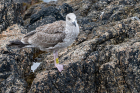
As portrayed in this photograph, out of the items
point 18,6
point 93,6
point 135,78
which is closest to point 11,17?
point 18,6

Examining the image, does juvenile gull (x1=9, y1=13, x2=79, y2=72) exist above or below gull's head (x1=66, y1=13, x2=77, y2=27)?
below

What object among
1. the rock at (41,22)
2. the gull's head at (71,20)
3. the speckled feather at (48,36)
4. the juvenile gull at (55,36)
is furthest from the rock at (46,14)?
the gull's head at (71,20)

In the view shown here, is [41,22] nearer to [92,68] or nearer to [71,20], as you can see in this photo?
[71,20]

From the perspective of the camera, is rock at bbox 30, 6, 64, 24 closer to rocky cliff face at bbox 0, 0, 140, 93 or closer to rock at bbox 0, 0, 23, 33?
rock at bbox 0, 0, 23, 33

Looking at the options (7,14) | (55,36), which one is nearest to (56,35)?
(55,36)

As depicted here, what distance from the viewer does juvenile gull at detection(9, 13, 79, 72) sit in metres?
7.12

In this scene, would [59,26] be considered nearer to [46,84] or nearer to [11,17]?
[46,84]

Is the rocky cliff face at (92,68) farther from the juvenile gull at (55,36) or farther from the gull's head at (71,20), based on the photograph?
the gull's head at (71,20)

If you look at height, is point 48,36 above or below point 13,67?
above

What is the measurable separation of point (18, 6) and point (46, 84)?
903cm

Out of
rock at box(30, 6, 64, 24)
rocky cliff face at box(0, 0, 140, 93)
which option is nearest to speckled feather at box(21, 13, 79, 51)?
rocky cliff face at box(0, 0, 140, 93)

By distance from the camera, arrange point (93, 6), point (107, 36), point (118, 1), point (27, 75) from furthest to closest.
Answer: point (93, 6) → point (118, 1) → point (27, 75) → point (107, 36)

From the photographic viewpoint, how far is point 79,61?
6.99 m

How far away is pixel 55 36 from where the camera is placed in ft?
24.0
